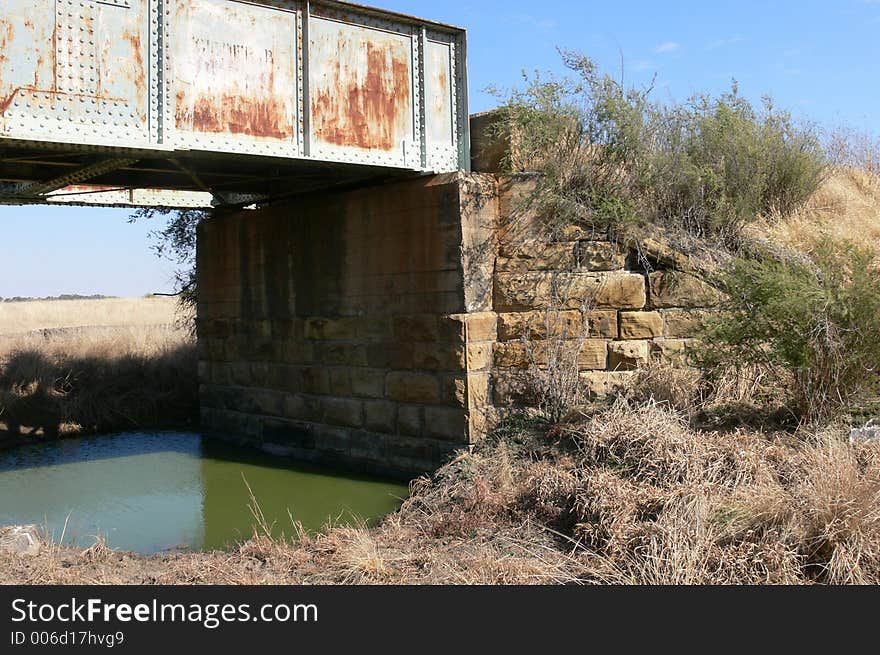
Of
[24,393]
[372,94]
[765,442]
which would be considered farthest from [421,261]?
[24,393]

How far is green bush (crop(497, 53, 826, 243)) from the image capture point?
1104 cm

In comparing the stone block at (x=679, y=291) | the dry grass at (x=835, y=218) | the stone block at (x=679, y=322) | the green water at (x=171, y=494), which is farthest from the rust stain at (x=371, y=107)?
the dry grass at (x=835, y=218)

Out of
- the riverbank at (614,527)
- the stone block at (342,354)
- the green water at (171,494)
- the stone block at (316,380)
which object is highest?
the stone block at (342,354)

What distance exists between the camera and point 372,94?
10906 mm

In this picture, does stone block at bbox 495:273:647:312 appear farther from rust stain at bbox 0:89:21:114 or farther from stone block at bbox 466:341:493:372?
rust stain at bbox 0:89:21:114

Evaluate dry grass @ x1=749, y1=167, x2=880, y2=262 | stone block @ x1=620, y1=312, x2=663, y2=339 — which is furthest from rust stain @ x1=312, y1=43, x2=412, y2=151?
dry grass @ x1=749, y1=167, x2=880, y2=262

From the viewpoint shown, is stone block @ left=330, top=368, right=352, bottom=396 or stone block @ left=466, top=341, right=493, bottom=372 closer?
stone block @ left=466, top=341, right=493, bottom=372

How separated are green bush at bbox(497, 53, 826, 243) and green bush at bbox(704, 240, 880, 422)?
206 cm

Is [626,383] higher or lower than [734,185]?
lower

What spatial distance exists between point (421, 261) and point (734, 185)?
5.04 meters

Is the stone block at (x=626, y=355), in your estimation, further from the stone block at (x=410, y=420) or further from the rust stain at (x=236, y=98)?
the rust stain at (x=236, y=98)

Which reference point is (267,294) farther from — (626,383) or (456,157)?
(626,383)

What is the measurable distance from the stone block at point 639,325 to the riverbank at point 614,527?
53.2 inches

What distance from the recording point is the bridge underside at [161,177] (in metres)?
10.6
